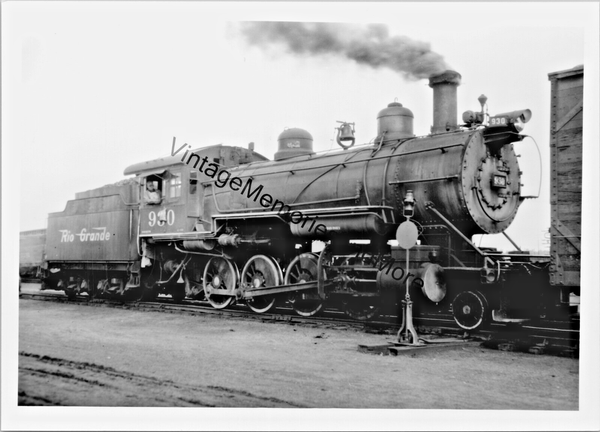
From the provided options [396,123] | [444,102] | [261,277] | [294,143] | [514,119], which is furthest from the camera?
[294,143]

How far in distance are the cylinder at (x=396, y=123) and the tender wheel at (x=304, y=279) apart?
7.95 feet

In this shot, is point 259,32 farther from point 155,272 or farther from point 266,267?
point 155,272

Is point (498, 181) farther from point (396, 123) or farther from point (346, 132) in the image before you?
point (346, 132)

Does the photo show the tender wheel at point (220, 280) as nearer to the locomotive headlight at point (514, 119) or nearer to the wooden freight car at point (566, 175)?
the locomotive headlight at point (514, 119)

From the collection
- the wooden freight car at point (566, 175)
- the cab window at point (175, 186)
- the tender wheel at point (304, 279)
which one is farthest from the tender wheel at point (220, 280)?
the wooden freight car at point (566, 175)

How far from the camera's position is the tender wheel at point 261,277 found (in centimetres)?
1106

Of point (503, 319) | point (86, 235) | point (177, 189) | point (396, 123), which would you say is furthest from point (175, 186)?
point (503, 319)

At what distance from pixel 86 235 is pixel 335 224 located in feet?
23.4

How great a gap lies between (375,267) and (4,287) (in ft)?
17.2

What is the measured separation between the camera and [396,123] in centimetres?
1038

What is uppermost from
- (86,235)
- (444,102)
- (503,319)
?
(444,102)

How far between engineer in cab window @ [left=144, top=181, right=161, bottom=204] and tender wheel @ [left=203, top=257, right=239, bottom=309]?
2.02 metres

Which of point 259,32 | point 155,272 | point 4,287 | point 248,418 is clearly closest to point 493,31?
point 259,32

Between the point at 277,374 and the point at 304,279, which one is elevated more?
the point at 304,279
